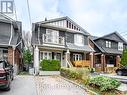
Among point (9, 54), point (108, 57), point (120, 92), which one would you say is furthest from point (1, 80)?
point (108, 57)

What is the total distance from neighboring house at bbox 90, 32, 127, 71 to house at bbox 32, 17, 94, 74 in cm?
332

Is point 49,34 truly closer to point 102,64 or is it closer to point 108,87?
point 102,64

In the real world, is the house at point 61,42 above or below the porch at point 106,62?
above

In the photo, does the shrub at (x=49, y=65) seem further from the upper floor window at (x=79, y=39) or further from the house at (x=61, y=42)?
the upper floor window at (x=79, y=39)

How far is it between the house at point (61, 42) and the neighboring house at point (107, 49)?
332 cm

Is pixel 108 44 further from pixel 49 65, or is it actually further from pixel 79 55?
pixel 49 65

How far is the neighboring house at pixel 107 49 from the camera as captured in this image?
39.1 metres

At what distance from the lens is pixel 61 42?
3244 centimetres

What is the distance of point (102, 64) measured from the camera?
38812 millimetres

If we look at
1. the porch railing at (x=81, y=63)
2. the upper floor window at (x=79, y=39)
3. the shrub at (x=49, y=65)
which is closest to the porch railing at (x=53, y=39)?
the upper floor window at (x=79, y=39)

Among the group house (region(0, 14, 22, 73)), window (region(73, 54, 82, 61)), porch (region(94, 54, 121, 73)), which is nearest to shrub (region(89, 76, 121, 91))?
house (region(0, 14, 22, 73))

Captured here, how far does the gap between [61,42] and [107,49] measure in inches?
468

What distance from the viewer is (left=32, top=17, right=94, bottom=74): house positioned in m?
30.5

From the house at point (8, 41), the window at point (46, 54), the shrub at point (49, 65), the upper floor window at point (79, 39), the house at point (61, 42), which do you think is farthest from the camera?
the upper floor window at point (79, 39)
